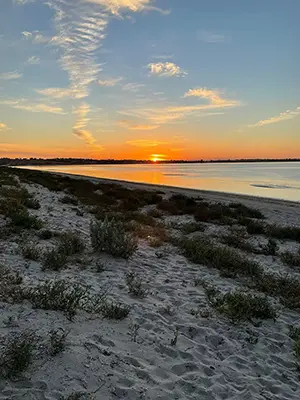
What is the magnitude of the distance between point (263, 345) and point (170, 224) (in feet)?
34.6

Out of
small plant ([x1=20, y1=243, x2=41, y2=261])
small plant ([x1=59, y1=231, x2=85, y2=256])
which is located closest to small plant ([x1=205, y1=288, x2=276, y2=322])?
small plant ([x1=59, y1=231, x2=85, y2=256])

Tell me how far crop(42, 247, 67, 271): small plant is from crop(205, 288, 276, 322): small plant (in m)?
3.43

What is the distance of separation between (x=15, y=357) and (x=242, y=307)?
4.20 meters

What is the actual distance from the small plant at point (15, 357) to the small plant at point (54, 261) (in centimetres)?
337

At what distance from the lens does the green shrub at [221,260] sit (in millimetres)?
9125

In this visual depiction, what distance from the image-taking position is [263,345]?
221 inches

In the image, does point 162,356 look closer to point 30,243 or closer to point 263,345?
point 263,345

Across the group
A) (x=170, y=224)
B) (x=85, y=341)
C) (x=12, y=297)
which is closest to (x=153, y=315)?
(x=85, y=341)

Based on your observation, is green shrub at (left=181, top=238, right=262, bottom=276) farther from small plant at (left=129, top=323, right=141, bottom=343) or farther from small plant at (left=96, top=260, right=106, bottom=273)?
small plant at (left=129, top=323, right=141, bottom=343)

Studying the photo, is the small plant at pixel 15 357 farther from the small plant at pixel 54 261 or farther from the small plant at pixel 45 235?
the small plant at pixel 45 235

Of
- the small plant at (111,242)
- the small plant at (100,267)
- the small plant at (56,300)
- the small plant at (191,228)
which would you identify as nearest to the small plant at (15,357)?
the small plant at (56,300)

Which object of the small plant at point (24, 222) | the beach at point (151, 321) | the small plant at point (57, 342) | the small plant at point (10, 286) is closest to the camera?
the beach at point (151, 321)

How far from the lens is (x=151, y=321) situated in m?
5.84

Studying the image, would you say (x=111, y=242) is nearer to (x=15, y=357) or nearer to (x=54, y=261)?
(x=54, y=261)
